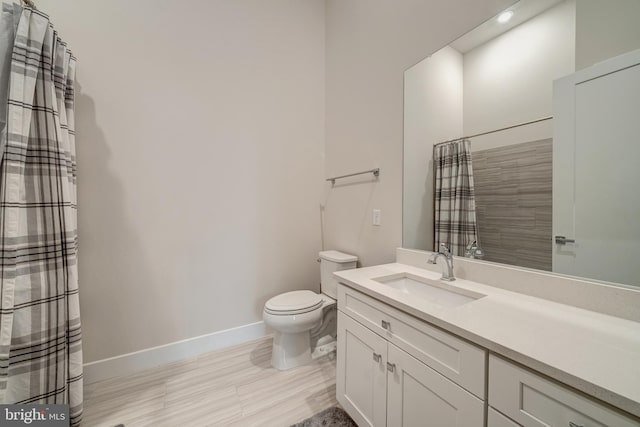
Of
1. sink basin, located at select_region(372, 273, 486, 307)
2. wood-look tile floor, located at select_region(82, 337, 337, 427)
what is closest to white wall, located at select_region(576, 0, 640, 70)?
sink basin, located at select_region(372, 273, 486, 307)

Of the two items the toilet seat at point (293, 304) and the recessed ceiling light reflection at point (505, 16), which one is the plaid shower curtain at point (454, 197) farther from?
the toilet seat at point (293, 304)

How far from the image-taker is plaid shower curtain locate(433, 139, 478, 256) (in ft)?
4.01

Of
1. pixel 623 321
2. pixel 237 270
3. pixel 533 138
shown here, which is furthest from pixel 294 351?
pixel 533 138

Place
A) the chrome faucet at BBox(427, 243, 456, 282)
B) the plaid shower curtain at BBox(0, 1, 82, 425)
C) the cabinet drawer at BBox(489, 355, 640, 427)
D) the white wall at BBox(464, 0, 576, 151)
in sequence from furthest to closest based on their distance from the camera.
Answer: the chrome faucet at BBox(427, 243, 456, 282) < the plaid shower curtain at BBox(0, 1, 82, 425) < the white wall at BBox(464, 0, 576, 151) < the cabinet drawer at BBox(489, 355, 640, 427)

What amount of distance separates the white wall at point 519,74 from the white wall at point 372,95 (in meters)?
0.17

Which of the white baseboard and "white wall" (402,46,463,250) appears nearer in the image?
"white wall" (402,46,463,250)

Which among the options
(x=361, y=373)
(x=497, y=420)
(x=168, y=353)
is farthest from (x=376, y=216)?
(x=168, y=353)

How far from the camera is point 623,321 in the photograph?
0.73 meters

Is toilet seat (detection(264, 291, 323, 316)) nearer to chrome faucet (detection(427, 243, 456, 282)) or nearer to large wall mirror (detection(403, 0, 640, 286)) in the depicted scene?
chrome faucet (detection(427, 243, 456, 282))

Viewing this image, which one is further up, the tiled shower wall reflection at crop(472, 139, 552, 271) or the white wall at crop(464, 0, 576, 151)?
the white wall at crop(464, 0, 576, 151)

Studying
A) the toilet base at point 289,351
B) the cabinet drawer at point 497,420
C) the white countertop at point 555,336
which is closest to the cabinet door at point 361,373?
the white countertop at point 555,336

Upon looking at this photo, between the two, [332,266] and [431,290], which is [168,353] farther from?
[431,290]

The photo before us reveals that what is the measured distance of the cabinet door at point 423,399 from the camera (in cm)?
69

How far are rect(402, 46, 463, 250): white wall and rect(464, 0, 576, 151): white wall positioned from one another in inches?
3.0
